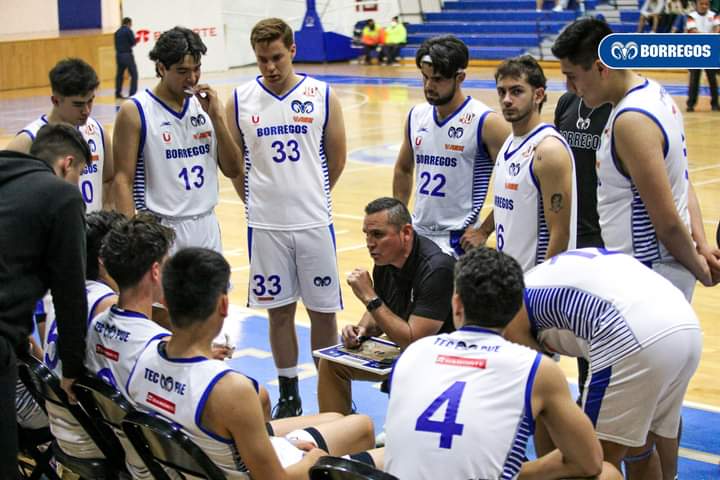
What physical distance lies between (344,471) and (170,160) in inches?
127

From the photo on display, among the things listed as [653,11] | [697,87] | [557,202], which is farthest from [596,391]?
[653,11]

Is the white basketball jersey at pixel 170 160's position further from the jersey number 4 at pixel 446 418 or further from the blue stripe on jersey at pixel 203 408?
the jersey number 4 at pixel 446 418

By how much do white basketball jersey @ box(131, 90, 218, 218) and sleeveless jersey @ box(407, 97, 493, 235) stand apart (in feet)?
4.12

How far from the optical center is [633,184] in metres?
4.64

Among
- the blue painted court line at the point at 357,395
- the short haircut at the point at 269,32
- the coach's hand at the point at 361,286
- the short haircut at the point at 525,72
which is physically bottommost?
the blue painted court line at the point at 357,395

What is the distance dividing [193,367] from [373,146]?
44.6 ft

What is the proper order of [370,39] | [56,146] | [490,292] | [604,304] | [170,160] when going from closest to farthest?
Result: [490,292] < [604,304] < [56,146] < [170,160] < [370,39]

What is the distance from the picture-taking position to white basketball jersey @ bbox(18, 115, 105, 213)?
20.9 ft

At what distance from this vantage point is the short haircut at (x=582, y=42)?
4605 mm

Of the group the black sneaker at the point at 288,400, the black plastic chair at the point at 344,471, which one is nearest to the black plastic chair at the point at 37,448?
the black sneaker at the point at 288,400

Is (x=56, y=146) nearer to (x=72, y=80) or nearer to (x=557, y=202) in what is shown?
(x=72, y=80)

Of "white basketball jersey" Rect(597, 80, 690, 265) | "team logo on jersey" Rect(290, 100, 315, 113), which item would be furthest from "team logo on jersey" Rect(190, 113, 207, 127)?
"white basketball jersey" Rect(597, 80, 690, 265)

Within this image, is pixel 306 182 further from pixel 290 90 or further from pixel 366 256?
pixel 366 256

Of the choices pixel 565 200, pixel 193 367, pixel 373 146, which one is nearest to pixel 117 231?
pixel 193 367
